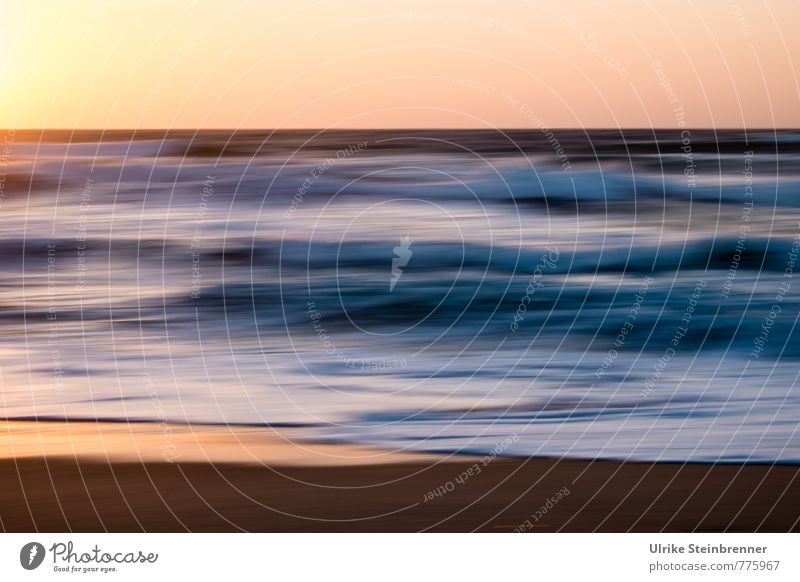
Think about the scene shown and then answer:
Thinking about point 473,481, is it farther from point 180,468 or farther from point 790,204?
point 790,204

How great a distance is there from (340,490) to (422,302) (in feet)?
15.3

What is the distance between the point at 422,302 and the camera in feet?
32.5

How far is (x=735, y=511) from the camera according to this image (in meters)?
5.23

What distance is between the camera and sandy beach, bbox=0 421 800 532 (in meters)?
5.09

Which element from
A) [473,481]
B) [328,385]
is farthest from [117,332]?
[473,481]
